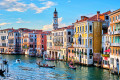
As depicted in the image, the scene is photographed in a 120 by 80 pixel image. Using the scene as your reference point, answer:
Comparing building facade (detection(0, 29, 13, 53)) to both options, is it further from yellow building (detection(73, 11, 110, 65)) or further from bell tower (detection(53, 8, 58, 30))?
yellow building (detection(73, 11, 110, 65))

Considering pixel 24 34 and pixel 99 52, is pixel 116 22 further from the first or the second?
pixel 24 34

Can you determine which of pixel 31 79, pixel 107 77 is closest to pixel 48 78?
pixel 31 79

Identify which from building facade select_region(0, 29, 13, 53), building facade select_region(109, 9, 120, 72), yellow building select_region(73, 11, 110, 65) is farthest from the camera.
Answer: building facade select_region(0, 29, 13, 53)

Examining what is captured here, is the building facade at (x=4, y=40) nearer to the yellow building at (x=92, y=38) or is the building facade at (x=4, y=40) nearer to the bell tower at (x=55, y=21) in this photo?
the bell tower at (x=55, y=21)

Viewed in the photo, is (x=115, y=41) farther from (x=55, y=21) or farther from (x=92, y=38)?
(x=55, y=21)

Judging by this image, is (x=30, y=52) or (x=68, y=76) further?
(x=30, y=52)

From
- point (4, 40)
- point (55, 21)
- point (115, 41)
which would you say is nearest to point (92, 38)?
point (115, 41)

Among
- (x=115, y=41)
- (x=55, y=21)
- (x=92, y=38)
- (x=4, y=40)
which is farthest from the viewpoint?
(x=4, y=40)

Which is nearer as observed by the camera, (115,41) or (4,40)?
(115,41)

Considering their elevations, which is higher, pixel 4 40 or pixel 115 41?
pixel 4 40

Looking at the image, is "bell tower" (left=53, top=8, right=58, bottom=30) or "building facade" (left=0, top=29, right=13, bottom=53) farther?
"building facade" (left=0, top=29, right=13, bottom=53)

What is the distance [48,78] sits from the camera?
25.5m

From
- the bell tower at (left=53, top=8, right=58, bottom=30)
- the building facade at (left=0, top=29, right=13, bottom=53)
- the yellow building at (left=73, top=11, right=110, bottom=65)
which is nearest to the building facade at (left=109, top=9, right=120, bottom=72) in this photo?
the yellow building at (left=73, top=11, right=110, bottom=65)

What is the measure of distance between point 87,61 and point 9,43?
44961 millimetres
